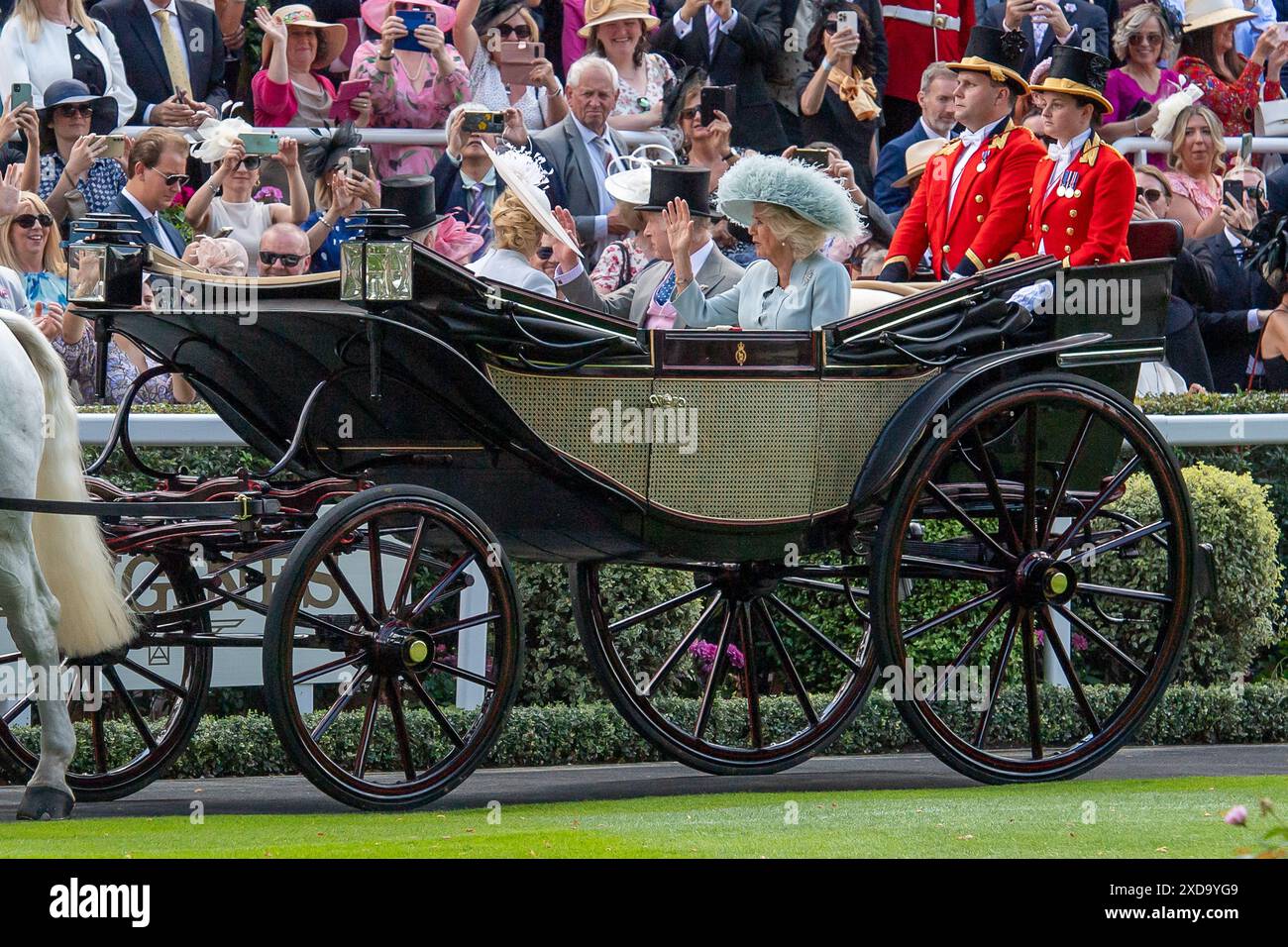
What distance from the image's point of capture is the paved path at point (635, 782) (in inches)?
285

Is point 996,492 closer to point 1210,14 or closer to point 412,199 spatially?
point 412,199

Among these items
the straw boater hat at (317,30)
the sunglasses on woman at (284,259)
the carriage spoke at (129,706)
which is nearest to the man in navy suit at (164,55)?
the straw boater hat at (317,30)

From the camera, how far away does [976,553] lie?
768cm

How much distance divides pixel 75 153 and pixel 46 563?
11.4ft

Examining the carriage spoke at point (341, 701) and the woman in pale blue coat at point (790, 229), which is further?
the woman in pale blue coat at point (790, 229)

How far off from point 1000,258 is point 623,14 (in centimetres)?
344

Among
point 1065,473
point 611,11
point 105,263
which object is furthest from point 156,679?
point 611,11

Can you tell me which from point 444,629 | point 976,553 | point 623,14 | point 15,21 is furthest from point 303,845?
point 623,14

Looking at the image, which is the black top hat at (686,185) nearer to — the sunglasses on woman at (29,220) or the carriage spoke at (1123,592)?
the carriage spoke at (1123,592)

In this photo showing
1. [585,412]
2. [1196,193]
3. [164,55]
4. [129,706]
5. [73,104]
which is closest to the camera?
[585,412]

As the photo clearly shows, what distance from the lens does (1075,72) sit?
28.4ft

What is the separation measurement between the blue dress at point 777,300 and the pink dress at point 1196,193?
4961 mm

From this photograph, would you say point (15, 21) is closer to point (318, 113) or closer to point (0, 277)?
point (318, 113)

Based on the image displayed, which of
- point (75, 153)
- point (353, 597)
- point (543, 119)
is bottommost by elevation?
point (353, 597)
